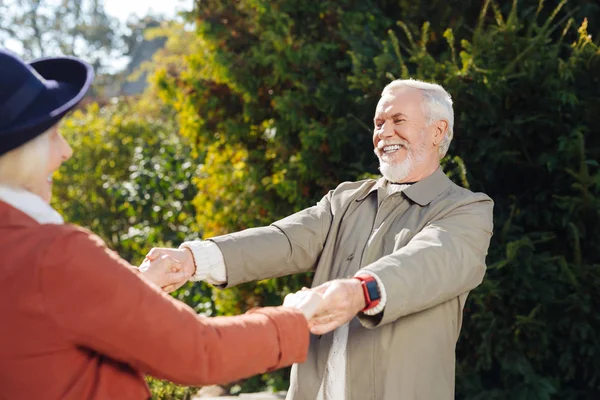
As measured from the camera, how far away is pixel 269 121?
5.80m

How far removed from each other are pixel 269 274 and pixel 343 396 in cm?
52

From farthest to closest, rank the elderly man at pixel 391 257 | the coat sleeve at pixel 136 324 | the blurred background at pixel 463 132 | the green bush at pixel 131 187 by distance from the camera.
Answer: the green bush at pixel 131 187
the blurred background at pixel 463 132
the elderly man at pixel 391 257
the coat sleeve at pixel 136 324

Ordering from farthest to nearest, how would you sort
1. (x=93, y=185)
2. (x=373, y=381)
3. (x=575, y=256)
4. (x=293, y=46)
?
(x=93, y=185) < (x=293, y=46) < (x=575, y=256) < (x=373, y=381)

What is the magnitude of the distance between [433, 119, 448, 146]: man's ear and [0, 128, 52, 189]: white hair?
5.25ft

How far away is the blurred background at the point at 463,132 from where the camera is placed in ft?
15.1

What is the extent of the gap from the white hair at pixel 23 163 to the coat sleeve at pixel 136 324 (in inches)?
7.2

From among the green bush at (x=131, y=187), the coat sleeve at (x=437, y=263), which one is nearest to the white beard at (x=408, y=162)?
the coat sleeve at (x=437, y=263)

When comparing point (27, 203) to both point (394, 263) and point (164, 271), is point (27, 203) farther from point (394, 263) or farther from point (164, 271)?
point (394, 263)

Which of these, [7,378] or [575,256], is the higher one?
[7,378]

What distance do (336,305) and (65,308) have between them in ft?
2.72

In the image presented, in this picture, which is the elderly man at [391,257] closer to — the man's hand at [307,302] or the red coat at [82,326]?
the man's hand at [307,302]

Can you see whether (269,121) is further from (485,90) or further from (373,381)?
(373,381)

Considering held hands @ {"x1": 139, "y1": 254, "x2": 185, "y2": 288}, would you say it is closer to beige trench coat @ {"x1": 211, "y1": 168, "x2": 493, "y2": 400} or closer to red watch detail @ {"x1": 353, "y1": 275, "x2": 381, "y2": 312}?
beige trench coat @ {"x1": 211, "y1": 168, "x2": 493, "y2": 400}

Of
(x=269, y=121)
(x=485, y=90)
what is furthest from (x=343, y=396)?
(x=269, y=121)
